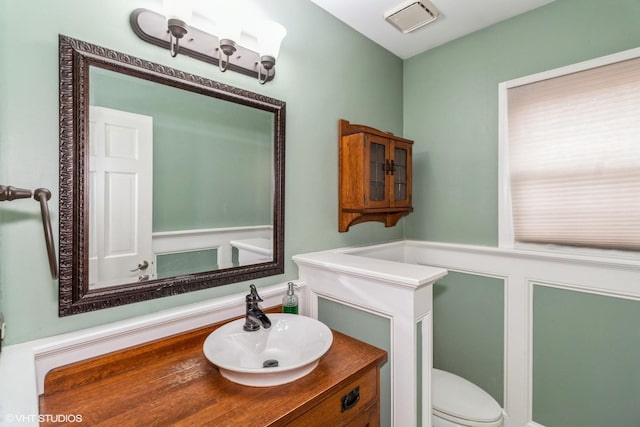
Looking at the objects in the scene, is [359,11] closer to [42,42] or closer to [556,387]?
[42,42]

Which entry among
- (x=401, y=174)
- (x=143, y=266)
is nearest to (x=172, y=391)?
(x=143, y=266)

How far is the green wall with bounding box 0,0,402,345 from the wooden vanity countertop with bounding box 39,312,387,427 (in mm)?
150

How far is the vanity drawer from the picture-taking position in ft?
2.98

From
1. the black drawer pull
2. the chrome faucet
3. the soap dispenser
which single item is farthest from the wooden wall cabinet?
the black drawer pull

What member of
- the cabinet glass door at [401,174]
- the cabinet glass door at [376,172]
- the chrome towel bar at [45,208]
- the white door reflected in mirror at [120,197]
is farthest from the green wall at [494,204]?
the chrome towel bar at [45,208]

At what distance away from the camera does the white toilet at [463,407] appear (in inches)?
55.1

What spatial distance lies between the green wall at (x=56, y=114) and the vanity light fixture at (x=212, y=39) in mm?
34

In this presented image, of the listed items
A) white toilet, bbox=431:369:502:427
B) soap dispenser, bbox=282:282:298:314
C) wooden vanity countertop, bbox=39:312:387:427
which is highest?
soap dispenser, bbox=282:282:298:314

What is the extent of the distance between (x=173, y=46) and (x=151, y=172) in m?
0.46

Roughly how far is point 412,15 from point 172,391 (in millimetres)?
2034

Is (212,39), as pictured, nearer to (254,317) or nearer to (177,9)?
(177,9)

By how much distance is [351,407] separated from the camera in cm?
102

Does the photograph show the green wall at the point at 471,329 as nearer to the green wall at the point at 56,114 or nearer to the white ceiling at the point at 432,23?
the green wall at the point at 56,114

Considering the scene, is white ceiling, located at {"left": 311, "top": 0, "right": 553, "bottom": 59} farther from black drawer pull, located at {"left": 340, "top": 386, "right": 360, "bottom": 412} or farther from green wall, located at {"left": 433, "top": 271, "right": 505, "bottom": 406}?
black drawer pull, located at {"left": 340, "top": 386, "right": 360, "bottom": 412}
